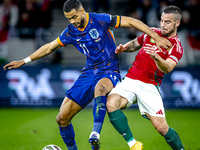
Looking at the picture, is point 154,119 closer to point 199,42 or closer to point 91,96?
point 91,96

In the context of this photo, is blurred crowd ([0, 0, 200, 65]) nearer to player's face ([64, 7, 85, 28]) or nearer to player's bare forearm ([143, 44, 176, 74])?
player's face ([64, 7, 85, 28])

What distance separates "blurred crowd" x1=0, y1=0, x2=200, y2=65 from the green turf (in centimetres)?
247

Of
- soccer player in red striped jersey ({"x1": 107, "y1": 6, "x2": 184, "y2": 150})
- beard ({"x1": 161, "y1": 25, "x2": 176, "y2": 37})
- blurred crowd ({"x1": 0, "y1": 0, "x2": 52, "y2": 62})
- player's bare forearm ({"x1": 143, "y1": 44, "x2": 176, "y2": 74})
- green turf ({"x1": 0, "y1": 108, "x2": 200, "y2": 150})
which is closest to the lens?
player's bare forearm ({"x1": 143, "y1": 44, "x2": 176, "y2": 74})

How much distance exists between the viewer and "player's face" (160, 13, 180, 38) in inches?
172

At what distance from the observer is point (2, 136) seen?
20.3 ft

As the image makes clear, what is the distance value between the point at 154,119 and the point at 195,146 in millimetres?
1444

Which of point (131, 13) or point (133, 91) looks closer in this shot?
point (133, 91)

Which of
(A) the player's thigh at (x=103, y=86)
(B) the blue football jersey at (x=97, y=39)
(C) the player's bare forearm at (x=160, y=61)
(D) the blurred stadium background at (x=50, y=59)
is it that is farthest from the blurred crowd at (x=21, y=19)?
(C) the player's bare forearm at (x=160, y=61)

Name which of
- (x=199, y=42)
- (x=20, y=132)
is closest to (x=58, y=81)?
(x=20, y=132)

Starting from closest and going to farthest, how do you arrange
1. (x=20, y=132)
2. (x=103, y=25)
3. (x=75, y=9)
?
(x=75, y=9), (x=103, y=25), (x=20, y=132)

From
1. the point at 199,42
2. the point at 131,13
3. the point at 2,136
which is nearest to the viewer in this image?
the point at 2,136

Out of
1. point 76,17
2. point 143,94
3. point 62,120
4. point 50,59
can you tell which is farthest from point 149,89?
point 50,59

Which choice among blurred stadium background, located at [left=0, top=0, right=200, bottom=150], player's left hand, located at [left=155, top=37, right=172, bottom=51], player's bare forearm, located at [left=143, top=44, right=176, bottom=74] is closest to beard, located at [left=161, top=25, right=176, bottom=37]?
player's left hand, located at [left=155, top=37, right=172, bottom=51]

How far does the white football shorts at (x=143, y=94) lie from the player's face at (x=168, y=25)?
79cm
